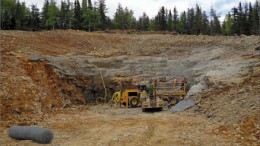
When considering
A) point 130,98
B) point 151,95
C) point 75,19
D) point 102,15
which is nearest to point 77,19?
point 75,19

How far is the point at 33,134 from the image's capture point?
36.6ft

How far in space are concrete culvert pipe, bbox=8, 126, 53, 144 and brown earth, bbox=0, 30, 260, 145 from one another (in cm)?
27

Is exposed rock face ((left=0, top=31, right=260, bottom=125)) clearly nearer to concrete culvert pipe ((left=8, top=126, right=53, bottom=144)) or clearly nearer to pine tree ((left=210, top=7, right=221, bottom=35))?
concrete culvert pipe ((left=8, top=126, right=53, bottom=144))

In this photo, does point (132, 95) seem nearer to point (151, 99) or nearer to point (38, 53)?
point (151, 99)

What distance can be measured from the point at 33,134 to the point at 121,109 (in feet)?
31.0

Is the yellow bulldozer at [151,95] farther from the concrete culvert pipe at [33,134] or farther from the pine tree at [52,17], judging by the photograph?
the pine tree at [52,17]

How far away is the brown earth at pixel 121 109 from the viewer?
12.2 m

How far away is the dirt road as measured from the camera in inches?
443

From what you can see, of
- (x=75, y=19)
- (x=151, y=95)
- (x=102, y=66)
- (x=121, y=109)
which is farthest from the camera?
(x=75, y=19)

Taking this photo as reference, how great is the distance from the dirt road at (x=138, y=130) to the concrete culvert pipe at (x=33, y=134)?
0.20m

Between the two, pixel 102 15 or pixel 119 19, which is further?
pixel 119 19

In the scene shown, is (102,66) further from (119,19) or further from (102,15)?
(119,19)

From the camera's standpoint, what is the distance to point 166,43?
30.4 m

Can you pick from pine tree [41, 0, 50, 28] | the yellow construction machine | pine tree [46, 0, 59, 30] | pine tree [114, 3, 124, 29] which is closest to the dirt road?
the yellow construction machine
